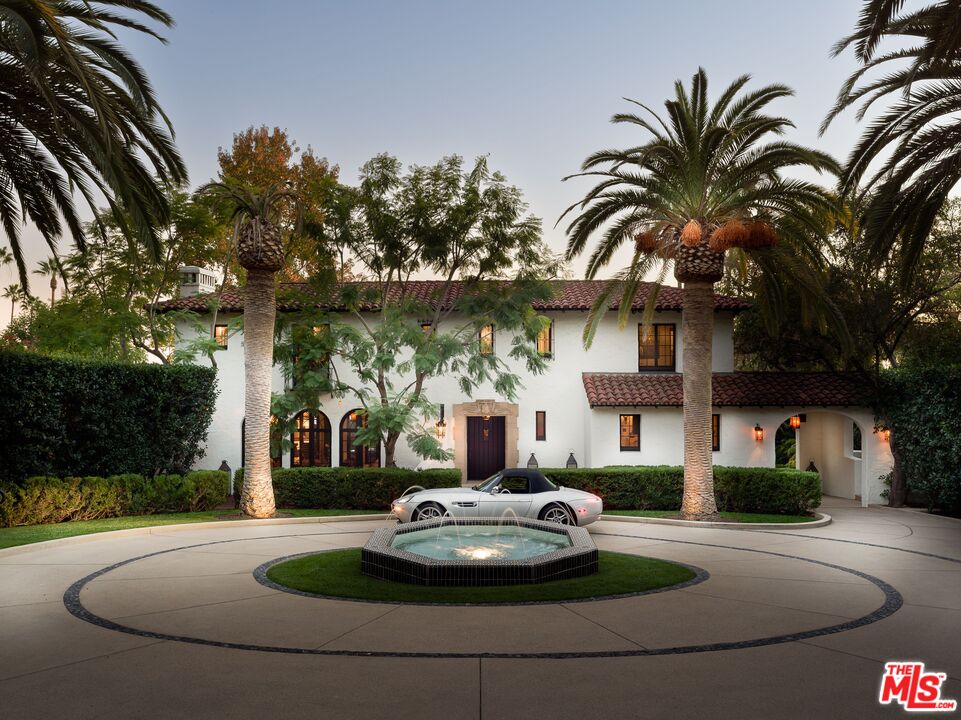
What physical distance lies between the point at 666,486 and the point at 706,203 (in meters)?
7.74

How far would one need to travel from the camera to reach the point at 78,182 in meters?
13.4

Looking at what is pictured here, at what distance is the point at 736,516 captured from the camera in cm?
2061

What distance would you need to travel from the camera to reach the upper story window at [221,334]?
28.2 m

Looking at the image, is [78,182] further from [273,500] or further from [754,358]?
[754,358]

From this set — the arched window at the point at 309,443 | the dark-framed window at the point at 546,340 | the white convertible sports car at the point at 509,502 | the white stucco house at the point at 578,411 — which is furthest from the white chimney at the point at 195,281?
the white convertible sports car at the point at 509,502

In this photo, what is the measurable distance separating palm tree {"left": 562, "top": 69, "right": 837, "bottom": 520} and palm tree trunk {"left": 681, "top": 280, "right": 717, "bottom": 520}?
Result: 3cm

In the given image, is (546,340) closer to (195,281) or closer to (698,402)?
(698,402)

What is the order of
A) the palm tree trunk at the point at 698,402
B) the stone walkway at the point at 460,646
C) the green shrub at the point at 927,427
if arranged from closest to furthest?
the stone walkway at the point at 460,646, the palm tree trunk at the point at 698,402, the green shrub at the point at 927,427

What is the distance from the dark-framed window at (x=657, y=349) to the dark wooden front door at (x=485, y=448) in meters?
5.49

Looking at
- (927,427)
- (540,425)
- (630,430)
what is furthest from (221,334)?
(927,427)

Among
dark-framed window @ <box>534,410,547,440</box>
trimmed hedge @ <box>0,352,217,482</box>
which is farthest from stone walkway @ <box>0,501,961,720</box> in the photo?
dark-framed window @ <box>534,410,547,440</box>

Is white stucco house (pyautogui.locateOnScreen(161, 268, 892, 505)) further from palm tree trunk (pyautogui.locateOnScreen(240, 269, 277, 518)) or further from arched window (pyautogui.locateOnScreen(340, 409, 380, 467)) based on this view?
palm tree trunk (pyautogui.locateOnScreen(240, 269, 277, 518))

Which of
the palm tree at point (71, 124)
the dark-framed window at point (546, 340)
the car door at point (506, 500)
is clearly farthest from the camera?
the dark-framed window at point (546, 340)

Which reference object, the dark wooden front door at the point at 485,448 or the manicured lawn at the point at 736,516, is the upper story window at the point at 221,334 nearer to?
the dark wooden front door at the point at 485,448
